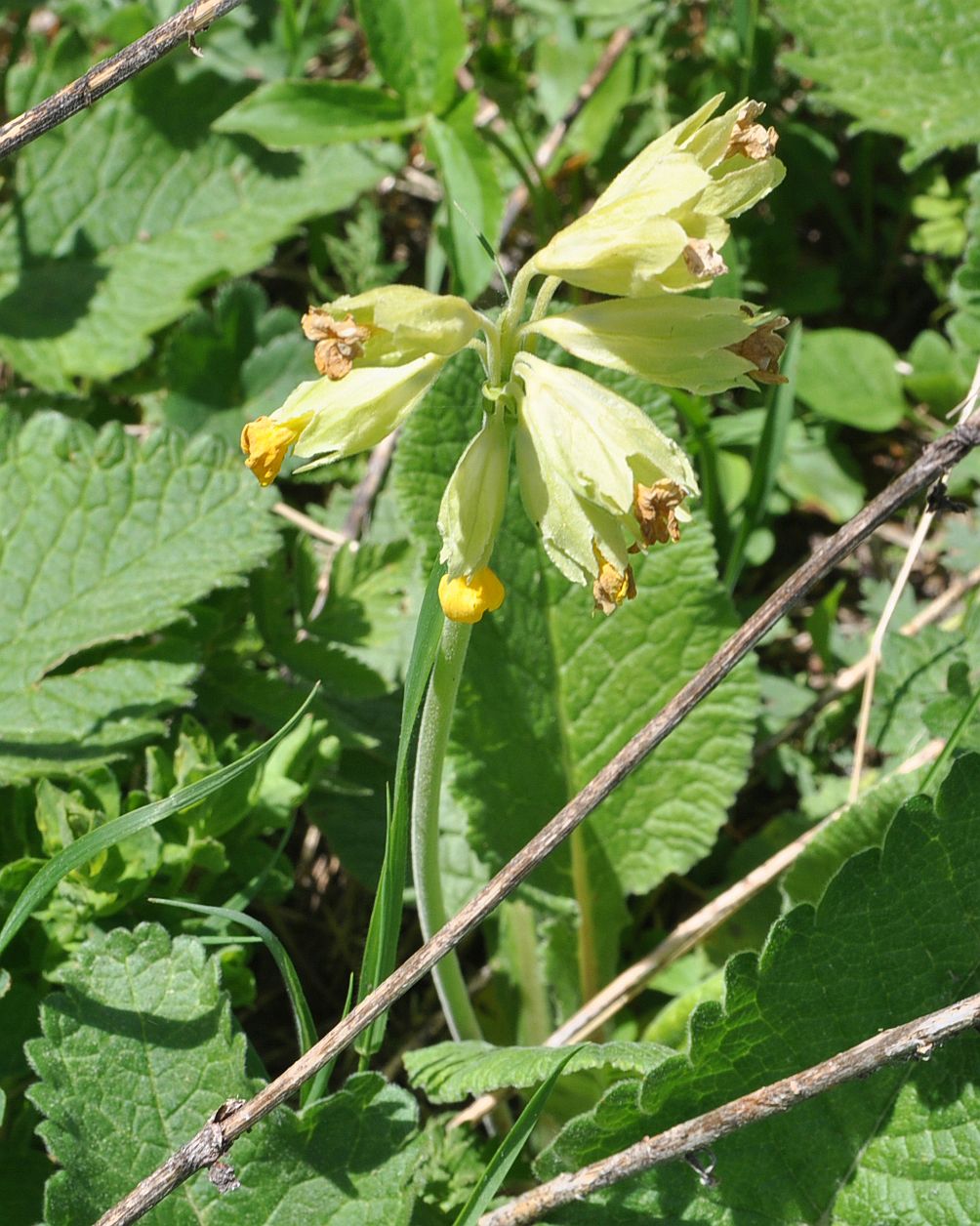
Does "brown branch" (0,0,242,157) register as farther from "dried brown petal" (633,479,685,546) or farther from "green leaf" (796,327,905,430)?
"green leaf" (796,327,905,430)

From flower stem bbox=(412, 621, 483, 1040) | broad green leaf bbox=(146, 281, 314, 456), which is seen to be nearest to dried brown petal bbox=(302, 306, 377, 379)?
flower stem bbox=(412, 621, 483, 1040)

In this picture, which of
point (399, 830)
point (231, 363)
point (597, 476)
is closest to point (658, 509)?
point (597, 476)

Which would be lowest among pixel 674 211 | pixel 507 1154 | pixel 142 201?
pixel 507 1154

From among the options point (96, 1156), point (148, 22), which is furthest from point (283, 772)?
point (148, 22)

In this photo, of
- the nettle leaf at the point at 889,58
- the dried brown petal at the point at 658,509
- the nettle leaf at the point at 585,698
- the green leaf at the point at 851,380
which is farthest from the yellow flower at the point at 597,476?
the green leaf at the point at 851,380

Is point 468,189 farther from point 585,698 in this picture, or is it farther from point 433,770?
point 433,770
